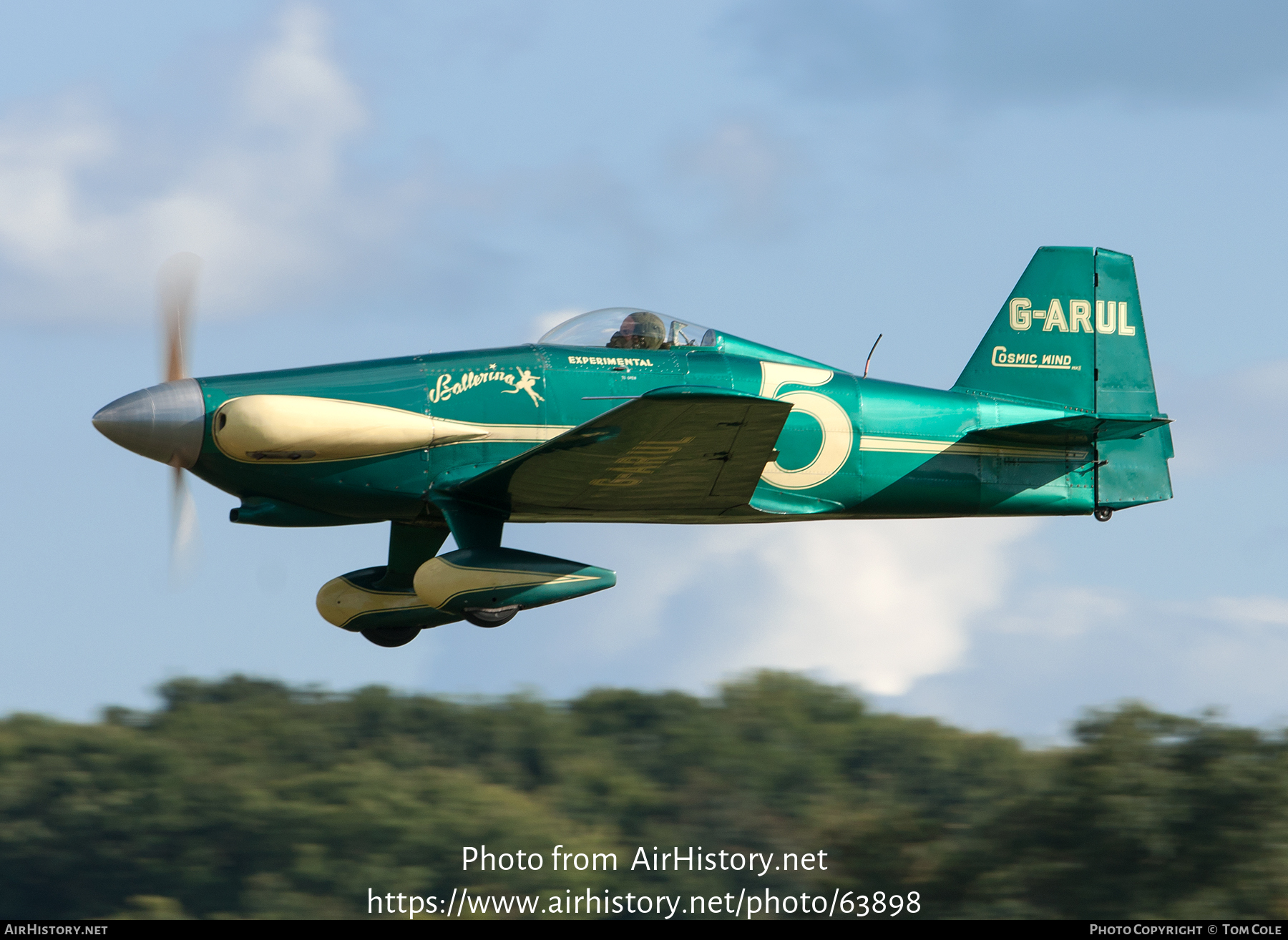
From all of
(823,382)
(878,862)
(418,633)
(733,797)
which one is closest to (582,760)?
(733,797)

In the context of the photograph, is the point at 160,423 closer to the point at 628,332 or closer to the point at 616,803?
the point at 628,332

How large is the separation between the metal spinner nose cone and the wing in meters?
1.86

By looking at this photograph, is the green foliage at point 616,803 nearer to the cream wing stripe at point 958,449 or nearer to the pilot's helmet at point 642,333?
the cream wing stripe at point 958,449

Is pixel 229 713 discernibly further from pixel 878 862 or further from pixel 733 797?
Result: pixel 878 862

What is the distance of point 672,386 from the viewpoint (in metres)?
11.3

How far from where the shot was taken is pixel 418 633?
12.7 meters

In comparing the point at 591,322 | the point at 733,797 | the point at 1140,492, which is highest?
the point at 591,322

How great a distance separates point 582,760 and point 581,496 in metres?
13.4

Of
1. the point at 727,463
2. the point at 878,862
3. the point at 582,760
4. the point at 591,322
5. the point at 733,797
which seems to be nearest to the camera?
the point at 727,463

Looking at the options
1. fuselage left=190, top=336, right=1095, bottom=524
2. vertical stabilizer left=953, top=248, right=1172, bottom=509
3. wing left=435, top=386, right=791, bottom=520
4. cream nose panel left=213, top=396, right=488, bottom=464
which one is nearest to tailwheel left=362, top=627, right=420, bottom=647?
fuselage left=190, top=336, right=1095, bottom=524

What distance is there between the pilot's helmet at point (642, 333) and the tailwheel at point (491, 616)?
2.32 metres

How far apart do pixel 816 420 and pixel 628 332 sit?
5.61 feet

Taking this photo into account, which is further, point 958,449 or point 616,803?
point 616,803

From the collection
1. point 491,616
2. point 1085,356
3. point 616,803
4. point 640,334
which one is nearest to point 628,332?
point 640,334
